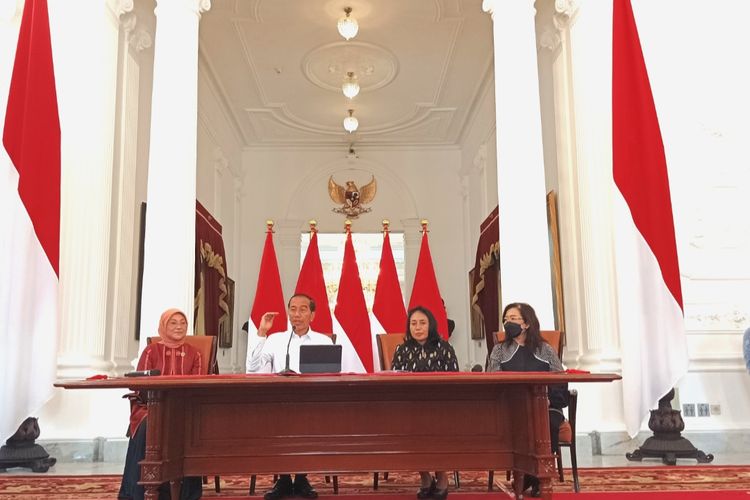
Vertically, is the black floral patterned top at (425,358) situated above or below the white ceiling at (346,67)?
below

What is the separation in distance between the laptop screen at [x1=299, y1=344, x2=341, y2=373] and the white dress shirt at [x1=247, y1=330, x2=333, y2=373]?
0.77 meters

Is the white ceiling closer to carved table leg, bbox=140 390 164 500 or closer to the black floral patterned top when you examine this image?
the black floral patterned top

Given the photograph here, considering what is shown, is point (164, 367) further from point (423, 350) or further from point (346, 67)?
point (346, 67)

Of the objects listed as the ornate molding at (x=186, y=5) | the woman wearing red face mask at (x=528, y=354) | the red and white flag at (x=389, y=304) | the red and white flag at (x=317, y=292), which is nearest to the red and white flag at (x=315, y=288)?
the red and white flag at (x=317, y=292)

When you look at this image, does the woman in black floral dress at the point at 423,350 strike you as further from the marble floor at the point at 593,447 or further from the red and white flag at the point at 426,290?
the red and white flag at the point at 426,290

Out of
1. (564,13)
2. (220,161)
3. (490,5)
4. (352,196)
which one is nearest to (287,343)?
(490,5)

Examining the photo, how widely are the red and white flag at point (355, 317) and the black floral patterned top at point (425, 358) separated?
3.22 meters

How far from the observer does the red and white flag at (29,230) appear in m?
4.65

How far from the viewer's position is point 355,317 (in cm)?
736

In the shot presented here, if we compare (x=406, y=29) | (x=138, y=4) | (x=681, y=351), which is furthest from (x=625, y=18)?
(x=138, y=4)

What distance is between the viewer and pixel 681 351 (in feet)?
15.7

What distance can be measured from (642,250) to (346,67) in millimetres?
5917

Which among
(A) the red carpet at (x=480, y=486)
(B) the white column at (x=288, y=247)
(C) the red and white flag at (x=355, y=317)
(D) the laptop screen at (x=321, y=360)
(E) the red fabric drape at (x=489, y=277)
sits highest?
(B) the white column at (x=288, y=247)

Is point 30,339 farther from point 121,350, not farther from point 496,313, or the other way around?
point 496,313
